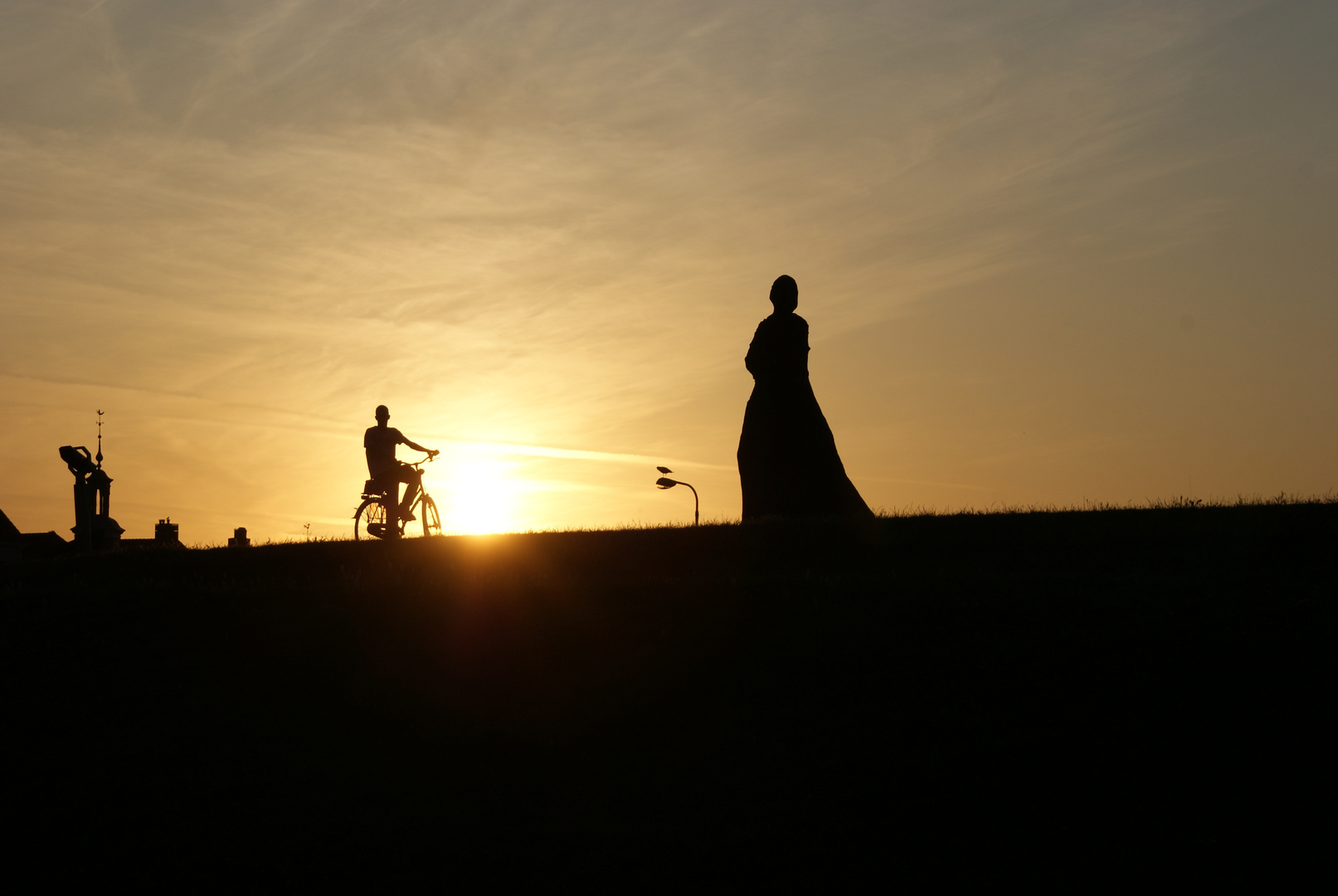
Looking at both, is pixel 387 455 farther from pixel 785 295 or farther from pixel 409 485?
pixel 785 295

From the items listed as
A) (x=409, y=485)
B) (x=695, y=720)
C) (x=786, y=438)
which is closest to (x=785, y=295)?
(x=786, y=438)

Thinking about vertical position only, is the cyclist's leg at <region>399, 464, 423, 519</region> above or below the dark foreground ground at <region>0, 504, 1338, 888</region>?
above

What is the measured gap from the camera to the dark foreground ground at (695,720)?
30.8 ft

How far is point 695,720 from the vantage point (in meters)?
12.1

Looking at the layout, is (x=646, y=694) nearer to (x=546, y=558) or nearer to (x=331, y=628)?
(x=331, y=628)

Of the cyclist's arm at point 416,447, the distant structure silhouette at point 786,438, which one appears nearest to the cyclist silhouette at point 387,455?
the cyclist's arm at point 416,447

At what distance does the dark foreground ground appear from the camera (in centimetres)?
938

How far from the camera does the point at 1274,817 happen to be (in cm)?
908

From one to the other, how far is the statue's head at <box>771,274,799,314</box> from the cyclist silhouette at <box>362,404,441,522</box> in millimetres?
7378

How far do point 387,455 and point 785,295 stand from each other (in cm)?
840

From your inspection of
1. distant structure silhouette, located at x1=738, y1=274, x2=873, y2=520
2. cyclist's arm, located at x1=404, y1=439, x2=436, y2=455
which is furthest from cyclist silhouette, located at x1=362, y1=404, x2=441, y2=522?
distant structure silhouette, located at x1=738, y1=274, x2=873, y2=520

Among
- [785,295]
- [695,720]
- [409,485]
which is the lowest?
[695,720]

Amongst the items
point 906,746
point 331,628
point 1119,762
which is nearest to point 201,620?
point 331,628

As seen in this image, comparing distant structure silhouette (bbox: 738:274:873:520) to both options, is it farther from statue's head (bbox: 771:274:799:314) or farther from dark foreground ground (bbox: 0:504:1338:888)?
dark foreground ground (bbox: 0:504:1338:888)
